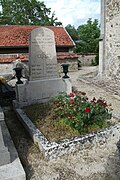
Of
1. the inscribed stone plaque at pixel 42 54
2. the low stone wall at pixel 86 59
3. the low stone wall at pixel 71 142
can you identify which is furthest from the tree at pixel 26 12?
the low stone wall at pixel 71 142

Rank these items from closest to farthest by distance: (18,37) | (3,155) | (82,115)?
(3,155) → (82,115) → (18,37)

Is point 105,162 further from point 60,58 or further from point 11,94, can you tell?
point 60,58

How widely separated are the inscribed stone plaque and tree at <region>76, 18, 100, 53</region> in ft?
69.7

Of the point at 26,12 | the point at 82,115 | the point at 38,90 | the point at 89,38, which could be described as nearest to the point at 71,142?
Answer: the point at 82,115

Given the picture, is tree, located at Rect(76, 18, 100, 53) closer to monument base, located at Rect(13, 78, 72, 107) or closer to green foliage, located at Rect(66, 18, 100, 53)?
green foliage, located at Rect(66, 18, 100, 53)

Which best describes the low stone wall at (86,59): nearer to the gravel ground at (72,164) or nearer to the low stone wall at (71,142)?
the low stone wall at (71,142)

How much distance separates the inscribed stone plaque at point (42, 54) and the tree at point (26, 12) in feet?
100

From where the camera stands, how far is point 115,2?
988cm

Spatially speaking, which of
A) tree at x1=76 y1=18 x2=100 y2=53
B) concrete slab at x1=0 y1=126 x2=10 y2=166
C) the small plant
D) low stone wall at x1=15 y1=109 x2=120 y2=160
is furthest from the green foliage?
concrete slab at x1=0 y1=126 x2=10 y2=166

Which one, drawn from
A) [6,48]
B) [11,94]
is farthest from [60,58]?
[11,94]

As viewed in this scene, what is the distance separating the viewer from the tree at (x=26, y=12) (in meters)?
36.0

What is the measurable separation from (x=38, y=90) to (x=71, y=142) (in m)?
3.34

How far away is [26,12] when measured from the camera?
37000mm

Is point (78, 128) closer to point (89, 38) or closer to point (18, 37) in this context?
point (18, 37)
